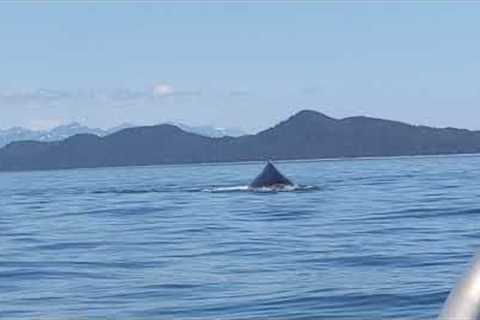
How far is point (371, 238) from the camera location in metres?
24.2

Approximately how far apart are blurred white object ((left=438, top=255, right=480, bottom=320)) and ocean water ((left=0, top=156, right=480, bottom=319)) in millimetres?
4389

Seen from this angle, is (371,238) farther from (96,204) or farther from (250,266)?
(96,204)

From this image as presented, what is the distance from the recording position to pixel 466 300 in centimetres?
393

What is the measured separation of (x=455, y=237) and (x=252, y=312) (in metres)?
11.7

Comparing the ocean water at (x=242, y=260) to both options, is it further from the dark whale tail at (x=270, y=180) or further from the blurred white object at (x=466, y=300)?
the dark whale tail at (x=270, y=180)

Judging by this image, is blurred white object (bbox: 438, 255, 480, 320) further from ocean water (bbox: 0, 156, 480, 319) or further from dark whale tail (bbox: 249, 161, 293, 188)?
dark whale tail (bbox: 249, 161, 293, 188)

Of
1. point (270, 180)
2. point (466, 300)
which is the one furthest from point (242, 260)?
point (270, 180)

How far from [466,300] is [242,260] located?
51.3 feet

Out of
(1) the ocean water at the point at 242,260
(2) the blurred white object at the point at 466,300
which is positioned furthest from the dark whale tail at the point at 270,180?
(2) the blurred white object at the point at 466,300

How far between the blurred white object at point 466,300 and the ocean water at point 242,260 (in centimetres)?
439

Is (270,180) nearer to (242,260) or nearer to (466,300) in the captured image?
(242,260)

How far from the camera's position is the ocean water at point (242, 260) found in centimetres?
1340

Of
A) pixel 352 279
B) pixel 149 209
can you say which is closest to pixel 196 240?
pixel 352 279

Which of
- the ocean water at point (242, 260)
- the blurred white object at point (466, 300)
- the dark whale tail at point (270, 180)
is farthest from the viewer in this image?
the dark whale tail at point (270, 180)
